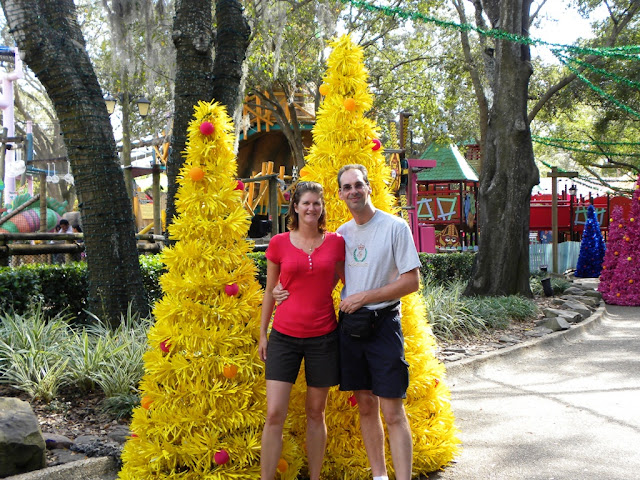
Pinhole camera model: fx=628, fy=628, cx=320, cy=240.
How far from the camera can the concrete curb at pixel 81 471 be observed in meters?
3.63

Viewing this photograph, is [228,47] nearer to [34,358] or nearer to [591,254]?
[34,358]

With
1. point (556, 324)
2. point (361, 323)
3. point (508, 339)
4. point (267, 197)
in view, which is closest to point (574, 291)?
point (556, 324)

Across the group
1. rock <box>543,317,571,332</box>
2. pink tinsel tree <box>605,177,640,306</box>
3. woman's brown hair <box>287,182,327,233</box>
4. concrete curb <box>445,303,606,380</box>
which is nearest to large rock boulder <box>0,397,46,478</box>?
woman's brown hair <box>287,182,327,233</box>

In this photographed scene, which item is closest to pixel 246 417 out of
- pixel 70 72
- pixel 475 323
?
pixel 70 72

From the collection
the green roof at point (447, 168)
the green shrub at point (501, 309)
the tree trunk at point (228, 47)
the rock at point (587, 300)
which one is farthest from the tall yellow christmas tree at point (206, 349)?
the green roof at point (447, 168)

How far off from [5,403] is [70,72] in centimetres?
377

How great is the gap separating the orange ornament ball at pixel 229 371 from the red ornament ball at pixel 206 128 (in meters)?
1.33

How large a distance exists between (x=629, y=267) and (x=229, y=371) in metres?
12.3

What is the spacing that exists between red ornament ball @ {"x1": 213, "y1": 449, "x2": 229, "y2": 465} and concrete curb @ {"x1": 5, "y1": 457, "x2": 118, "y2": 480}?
3.14 feet

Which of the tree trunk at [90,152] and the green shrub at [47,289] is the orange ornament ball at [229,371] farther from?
the green shrub at [47,289]

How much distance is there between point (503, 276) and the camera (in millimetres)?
11656

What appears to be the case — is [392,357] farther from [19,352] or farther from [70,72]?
[70,72]

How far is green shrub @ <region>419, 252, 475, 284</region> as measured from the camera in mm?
13797

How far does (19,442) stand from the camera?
359 centimetres
